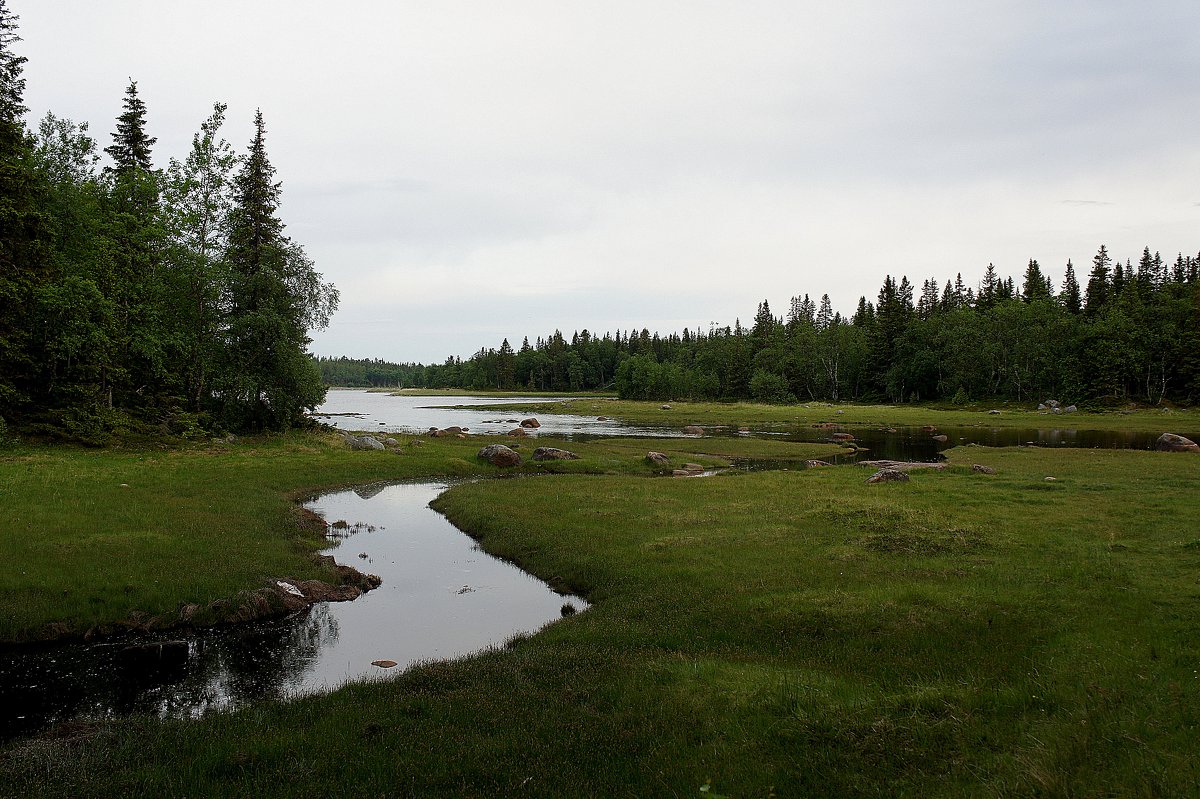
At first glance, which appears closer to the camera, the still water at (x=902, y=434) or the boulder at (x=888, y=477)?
the boulder at (x=888, y=477)

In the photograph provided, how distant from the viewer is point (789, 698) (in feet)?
32.0

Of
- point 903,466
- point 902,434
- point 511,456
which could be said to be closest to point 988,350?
point 902,434

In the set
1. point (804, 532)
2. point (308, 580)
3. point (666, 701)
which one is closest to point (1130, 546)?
point (804, 532)

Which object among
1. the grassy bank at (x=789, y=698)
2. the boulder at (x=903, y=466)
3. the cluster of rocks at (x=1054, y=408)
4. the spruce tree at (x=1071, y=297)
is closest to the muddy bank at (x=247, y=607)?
the grassy bank at (x=789, y=698)

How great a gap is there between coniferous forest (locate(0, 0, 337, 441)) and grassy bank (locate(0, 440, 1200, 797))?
37060 mm

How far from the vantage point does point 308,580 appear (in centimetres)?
2066

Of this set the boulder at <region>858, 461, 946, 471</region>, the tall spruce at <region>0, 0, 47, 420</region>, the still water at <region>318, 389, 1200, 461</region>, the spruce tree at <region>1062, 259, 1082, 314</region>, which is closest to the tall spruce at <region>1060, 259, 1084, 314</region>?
the spruce tree at <region>1062, 259, 1082, 314</region>

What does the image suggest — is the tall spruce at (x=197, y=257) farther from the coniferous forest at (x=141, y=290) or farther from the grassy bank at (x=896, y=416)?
the grassy bank at (x=896, y=416)

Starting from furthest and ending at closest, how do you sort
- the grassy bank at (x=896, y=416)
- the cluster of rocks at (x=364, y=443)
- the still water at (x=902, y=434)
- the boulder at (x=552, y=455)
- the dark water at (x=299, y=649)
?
the grassy bank at (x=896, y=416) → the still water at (x=902, y=434) → the cluster of rocks at (x=364, y=443) → the boulder at (x=552, y=455) → the dark water at (x=299, y=649)

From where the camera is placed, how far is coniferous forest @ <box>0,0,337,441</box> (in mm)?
38656

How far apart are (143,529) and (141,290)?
95.6 ft

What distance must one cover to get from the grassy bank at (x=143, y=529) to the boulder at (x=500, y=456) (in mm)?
7794

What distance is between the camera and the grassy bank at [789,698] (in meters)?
7.66

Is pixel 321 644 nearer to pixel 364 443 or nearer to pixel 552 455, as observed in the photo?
pixel 552 455
